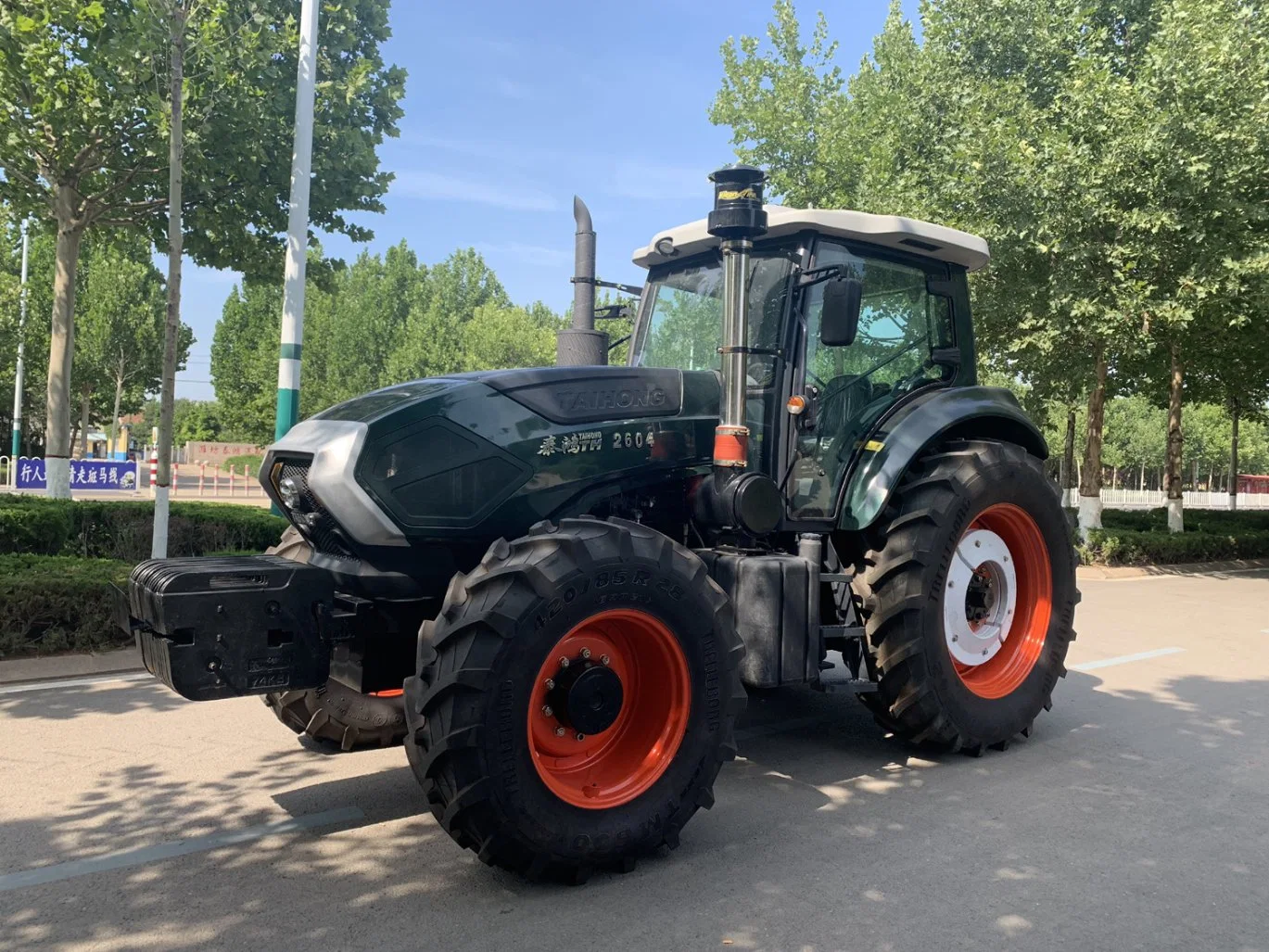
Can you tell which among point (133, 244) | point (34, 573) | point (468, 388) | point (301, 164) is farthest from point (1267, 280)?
point (133, 244)

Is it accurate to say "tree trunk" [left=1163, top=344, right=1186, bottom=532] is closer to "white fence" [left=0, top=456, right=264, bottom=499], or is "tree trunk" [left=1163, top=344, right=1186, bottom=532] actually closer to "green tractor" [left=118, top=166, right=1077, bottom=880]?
"green tractor" [left=118, top=166, right=1077, bottom=880]

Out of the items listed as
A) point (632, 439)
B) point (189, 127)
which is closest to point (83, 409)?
point (189, 127)

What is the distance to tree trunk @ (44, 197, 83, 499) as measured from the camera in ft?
39.4

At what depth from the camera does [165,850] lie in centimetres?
361

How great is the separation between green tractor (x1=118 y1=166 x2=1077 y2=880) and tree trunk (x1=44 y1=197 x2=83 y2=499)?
9559 mm

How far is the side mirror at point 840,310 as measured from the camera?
4309 mm

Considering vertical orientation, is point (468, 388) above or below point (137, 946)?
above

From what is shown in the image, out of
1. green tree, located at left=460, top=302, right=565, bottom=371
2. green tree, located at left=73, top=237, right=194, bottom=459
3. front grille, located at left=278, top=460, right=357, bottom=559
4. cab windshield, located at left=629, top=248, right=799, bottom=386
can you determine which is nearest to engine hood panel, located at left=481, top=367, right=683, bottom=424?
cab windshield, located at left=629, top=248, right=799, bottom=386

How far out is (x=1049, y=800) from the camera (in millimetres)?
4309

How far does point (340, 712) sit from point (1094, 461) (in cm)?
1622

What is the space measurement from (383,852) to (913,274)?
13.1ft

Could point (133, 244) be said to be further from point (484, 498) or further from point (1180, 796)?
point (1180, 796)

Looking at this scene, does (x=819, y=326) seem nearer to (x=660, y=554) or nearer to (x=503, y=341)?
(x=660, y=554)

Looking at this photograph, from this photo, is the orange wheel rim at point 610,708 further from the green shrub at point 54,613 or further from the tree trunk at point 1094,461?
the tree trunk at point 1094,461
